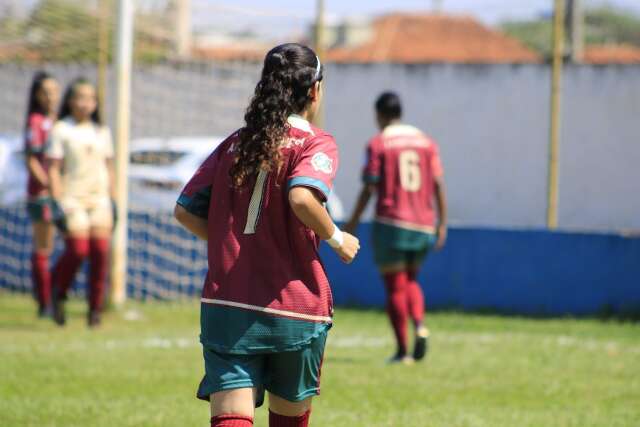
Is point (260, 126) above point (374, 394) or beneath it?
above

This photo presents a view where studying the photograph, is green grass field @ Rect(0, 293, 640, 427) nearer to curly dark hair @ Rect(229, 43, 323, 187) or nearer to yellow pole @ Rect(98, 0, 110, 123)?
curly dark hair @ Rect(229, 43, 323, 187)

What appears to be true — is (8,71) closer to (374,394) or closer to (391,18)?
(374,394)

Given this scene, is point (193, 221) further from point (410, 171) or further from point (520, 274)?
point (520, 274)

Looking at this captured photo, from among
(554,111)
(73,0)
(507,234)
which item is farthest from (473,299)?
(73,0)

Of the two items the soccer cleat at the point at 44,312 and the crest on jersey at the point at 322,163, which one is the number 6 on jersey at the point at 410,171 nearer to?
the soccer cleat at the point at 44,312

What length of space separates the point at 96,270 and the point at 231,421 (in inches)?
253

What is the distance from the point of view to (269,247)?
4.54 m

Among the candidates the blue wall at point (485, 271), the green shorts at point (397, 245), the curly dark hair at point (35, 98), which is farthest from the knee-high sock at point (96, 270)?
the green shorts at point (397, 245)

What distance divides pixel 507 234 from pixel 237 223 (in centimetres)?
797

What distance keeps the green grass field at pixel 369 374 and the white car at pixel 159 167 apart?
2577 millimetres

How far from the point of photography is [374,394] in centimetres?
763

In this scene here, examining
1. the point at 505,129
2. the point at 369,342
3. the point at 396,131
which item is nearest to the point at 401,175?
the point at 396,131

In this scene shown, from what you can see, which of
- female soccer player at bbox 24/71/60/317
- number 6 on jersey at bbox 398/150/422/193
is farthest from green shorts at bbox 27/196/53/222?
number 6 on jersey at bbox 398/150/422/193

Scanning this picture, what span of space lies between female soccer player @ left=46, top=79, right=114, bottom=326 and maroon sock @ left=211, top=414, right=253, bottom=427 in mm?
6287
